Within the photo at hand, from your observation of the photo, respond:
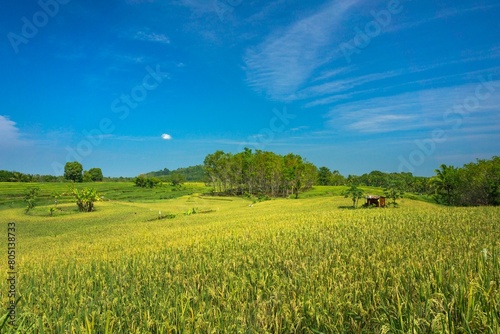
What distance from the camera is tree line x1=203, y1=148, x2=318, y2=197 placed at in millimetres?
107375

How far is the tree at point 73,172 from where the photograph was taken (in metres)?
161

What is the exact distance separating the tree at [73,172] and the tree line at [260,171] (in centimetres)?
8801

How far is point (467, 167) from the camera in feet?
225

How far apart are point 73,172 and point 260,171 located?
4399 inches

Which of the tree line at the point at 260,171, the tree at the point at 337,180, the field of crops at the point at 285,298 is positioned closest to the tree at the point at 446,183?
the tree line at the point at 260,171

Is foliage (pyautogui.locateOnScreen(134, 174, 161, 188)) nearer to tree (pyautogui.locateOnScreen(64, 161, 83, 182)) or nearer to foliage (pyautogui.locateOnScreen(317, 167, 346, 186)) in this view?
tree (pyautogui.locateOnScreen(64, 161, 83, 182))

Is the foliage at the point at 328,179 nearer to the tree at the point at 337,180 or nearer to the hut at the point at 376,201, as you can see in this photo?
the tree at the point at 337,180

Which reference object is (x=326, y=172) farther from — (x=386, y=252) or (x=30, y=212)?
(x=386, y=252)

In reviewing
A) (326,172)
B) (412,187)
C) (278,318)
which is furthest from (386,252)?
(326,172)

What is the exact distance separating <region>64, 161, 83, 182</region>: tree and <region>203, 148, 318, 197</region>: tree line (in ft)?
289

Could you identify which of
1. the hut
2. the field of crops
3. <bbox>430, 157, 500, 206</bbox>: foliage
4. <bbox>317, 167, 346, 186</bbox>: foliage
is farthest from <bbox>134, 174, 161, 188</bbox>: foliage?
the field of crops

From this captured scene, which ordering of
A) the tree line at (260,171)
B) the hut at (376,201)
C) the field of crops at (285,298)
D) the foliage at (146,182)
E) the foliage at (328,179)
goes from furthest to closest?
the foliage at (328,179) → the foliage at (146,182) → the tree line at (260,171) → the hut at (376,201) → the field of crops at (285,298)

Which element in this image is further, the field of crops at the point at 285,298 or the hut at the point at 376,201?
the hut at the point at 376,201

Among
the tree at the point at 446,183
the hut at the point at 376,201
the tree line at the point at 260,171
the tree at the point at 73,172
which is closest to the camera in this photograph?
the hut at the point at 376,201
